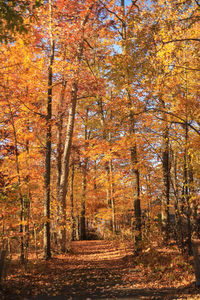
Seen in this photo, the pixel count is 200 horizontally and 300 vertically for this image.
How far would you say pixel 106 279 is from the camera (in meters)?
7.53

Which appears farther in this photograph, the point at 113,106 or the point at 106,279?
the point at 113,106

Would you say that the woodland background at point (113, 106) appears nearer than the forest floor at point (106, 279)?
No

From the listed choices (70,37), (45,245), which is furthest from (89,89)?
(45,245)

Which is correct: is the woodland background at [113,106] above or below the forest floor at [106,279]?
above

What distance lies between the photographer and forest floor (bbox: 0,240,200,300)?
19.4 ft

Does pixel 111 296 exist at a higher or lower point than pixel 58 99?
lower

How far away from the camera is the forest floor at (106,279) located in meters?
5.91

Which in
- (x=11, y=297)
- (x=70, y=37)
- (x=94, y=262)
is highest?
(x=70, y=37)

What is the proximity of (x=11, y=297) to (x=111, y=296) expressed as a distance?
2457 mm

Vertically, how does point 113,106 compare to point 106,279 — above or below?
above

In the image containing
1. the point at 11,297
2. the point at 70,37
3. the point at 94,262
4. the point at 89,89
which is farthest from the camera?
the point at 89,89

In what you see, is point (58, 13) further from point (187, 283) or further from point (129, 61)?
point (187, 283)

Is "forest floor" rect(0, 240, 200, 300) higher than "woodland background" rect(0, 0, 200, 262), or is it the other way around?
"woodland background" rect(0, 0, 200, 262)

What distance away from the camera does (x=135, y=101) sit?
11008 millimetres
